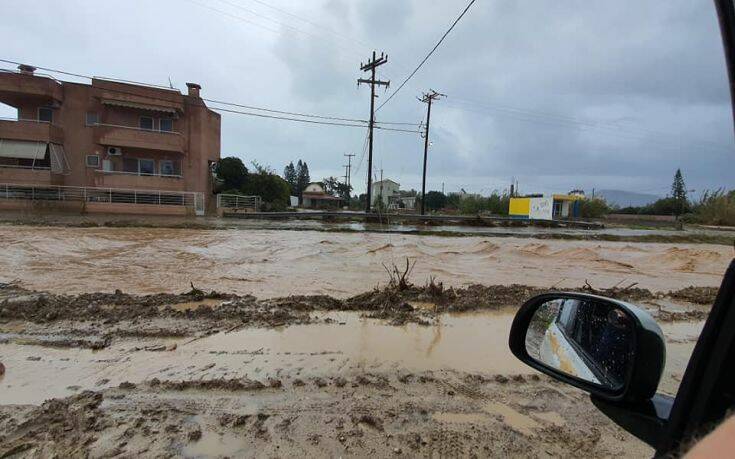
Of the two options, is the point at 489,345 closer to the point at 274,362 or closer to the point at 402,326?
the point at 402,326

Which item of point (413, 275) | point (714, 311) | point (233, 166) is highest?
point (233, 166)

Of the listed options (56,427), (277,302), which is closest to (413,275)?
(277,302)

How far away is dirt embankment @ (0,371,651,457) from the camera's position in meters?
2.88

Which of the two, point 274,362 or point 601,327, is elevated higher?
point 601,327

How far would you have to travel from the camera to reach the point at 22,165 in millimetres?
33625

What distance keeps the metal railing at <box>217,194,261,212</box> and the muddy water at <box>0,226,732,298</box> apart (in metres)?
20.2

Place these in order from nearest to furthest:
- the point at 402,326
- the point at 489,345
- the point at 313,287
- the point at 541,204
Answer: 1. the point at 489,345
2. the point at 402,326
3. the point at 313,287
4. the point at 541,204

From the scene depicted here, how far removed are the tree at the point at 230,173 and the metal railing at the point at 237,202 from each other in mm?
4807

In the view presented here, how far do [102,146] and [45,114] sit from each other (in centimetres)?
501

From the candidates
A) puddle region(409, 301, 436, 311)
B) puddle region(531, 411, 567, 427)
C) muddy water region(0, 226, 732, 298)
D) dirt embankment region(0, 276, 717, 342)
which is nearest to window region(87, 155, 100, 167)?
muddy water region(0, 226, 732, 298)

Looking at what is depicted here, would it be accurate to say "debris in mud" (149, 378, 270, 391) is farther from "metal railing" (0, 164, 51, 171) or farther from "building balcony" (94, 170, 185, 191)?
"metal railing" (0, 164, 51, 171)

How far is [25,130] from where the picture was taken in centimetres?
3288

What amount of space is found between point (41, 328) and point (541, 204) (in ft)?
149

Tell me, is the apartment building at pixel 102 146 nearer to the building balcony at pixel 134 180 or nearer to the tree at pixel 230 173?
the building balcony at pixel 134 180
